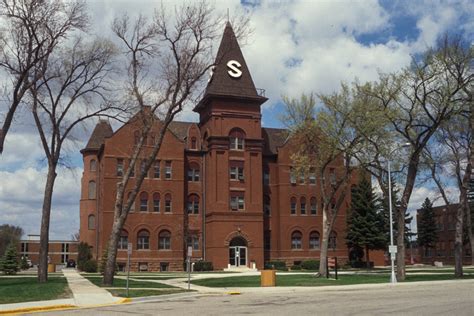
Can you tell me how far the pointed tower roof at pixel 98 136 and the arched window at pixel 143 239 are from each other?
12.4m

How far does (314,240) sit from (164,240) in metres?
17.1

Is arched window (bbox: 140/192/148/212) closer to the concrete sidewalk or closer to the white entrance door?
the white entrance door

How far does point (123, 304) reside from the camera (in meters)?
21.5

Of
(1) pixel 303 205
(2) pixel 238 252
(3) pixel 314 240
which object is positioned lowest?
(2) pixel 238 252

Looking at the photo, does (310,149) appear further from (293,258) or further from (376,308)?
(376,308)

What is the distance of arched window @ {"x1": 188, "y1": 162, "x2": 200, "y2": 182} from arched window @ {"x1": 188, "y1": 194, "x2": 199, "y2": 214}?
1879mm

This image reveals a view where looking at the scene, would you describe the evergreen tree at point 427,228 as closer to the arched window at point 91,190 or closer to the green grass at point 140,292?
the arched window at point 91,190

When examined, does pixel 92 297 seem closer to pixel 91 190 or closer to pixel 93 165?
pixel 91 190

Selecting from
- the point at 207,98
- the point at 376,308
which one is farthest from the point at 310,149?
the point at 376,308

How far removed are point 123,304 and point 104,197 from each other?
1476 inches

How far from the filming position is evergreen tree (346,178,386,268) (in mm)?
61656

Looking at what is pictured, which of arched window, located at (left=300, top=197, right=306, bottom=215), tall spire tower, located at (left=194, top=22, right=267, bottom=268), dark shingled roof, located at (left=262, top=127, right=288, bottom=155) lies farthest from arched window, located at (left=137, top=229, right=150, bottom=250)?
arched window, located at (left=300, top=197, right=306, bottom=215)

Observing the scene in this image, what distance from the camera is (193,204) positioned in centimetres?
6153

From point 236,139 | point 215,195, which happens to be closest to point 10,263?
point 215,195
